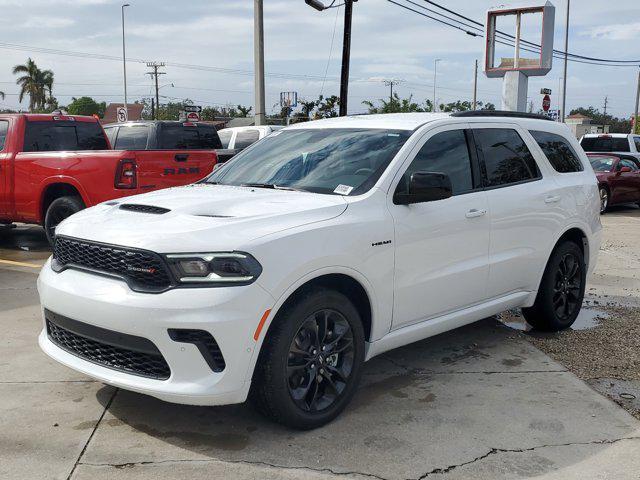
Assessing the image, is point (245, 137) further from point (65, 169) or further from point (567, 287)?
point (567, 287)

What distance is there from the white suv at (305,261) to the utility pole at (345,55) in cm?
1154

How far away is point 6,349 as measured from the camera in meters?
5.39

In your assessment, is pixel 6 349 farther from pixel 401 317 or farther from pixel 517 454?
pixel 517 454

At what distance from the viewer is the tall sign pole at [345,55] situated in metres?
16.8

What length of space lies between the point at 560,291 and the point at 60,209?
6646mm

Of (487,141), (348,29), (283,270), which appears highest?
(348,29)

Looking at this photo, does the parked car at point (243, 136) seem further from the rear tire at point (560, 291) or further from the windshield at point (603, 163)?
the rear tire at point (560, 291)

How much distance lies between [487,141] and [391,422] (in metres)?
2.39

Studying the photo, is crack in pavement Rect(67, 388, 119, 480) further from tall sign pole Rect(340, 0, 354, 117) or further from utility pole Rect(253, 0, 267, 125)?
utility pole Rect(253, 0, 267, 125)

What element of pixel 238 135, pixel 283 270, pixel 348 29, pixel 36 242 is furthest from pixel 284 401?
pixel 348 29

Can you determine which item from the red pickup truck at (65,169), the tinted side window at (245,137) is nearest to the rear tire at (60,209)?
the red pickup truck at (65,169)

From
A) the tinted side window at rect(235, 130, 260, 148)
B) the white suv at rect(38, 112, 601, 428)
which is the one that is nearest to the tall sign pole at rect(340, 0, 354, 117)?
the tinted side window at rect(235, 130, 260, 148)

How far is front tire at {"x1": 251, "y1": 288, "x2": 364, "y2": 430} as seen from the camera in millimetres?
3697

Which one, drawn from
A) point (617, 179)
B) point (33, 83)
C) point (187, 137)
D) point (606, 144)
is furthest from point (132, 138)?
point (33, 83)
